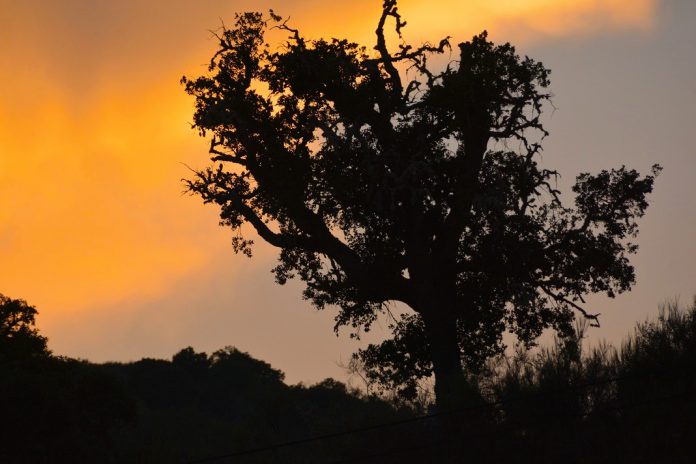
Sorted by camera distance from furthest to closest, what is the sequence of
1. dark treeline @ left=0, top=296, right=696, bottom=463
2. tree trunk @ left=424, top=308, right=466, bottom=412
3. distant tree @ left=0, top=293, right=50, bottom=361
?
distant tree @ left=0, top=293, right=50, bottom=361
tree trunk @ left=424, top=308, right=466, bottom=412
dark treeline @ left=0, top=296, right=696, bottom=463

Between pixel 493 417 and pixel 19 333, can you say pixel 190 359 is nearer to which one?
pixel 19 333

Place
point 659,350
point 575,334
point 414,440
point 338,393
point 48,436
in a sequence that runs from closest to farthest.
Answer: point 414,440, point 659,350, point 575,334, point 48,436, point 338,393

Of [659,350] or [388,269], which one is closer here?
[659,350]

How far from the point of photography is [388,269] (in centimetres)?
3666

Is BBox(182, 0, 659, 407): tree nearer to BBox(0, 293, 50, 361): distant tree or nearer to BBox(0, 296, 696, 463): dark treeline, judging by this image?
BBox(0, 296, 696, 463): dark treeline

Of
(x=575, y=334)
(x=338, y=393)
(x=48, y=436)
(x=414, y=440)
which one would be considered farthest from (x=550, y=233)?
(x=338, y=393)

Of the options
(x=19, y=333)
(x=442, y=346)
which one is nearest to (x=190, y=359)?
(x=19, y=333)

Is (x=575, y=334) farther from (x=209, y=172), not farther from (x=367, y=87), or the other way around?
(x=209, y=172)

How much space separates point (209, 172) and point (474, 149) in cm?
918

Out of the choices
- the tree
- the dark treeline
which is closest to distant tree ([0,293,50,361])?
the dark treeline

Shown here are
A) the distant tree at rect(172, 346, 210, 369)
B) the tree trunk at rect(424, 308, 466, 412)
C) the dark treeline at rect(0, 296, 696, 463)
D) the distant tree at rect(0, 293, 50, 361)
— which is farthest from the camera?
the distant tree at rect(172, 346, 210, 369)

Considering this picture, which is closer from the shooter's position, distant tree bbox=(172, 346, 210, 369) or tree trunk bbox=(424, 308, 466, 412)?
tree trunk bbox=(424, 308, 466, 412)

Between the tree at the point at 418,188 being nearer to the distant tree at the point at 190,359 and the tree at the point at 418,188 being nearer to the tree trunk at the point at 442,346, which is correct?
the tree trunk at the point at 442,346

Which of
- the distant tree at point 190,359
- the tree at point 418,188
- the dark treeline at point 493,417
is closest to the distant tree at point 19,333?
the dark treeline at point 493,417
